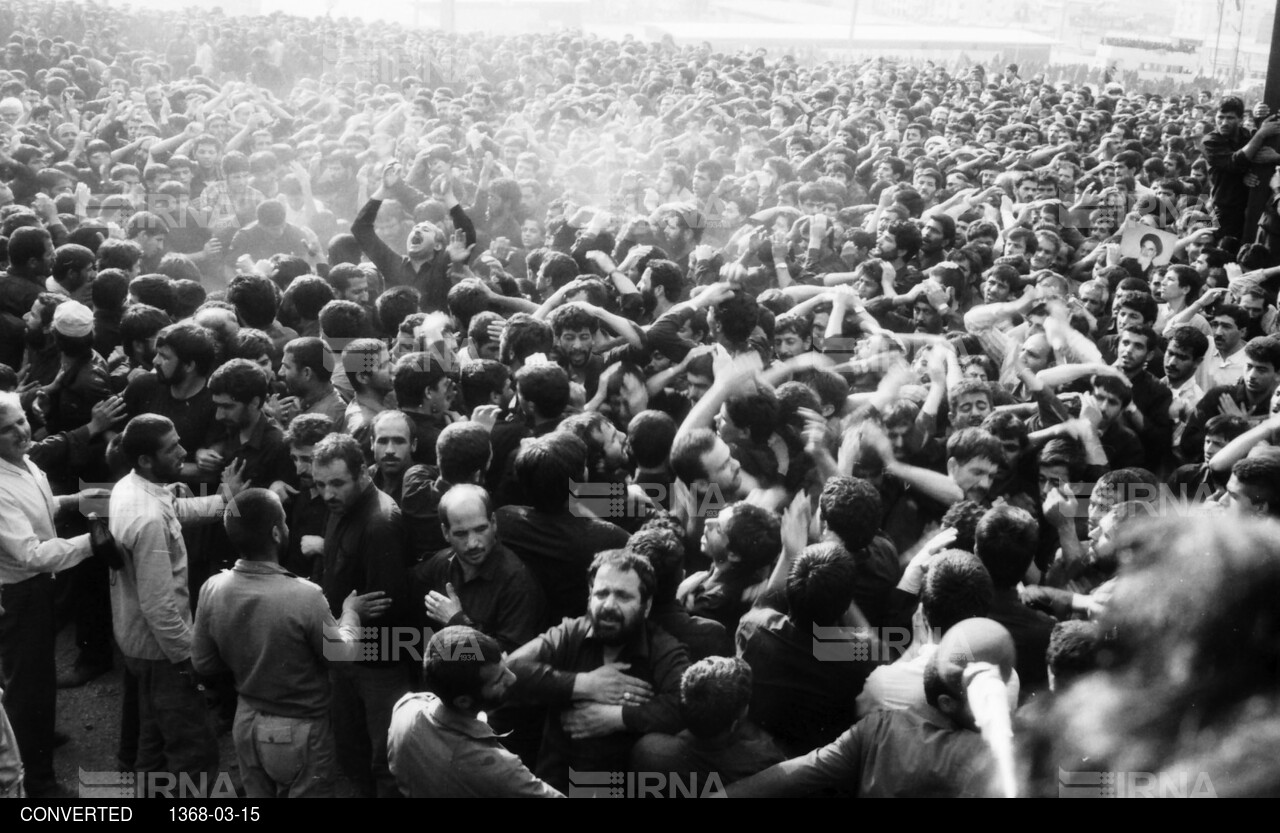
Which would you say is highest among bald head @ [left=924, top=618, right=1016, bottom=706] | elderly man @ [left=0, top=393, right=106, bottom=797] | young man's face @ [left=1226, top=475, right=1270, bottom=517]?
young man's face @ [left=1226, top=475, right=1270, bottom=517]

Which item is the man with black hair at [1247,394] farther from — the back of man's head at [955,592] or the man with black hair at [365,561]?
the man with black hair at [365,561]

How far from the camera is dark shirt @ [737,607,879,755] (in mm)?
3291

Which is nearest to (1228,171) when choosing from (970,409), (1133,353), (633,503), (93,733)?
(1133,353)

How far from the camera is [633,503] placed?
4297mm

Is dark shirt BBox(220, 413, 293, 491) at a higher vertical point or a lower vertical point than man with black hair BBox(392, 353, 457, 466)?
lower

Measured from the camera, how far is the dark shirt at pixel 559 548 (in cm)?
387

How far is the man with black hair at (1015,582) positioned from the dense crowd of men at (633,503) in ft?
0.04

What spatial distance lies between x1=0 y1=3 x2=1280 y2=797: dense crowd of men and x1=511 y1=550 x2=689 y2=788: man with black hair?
0.04 ft

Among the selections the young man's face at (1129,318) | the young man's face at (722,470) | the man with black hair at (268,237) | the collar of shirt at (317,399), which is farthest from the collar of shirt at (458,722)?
the man with black hair at (268,237)

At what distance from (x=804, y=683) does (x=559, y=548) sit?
0.97m

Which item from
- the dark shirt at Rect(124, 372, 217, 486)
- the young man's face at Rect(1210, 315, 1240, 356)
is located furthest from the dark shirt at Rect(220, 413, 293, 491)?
the young man's face at Rect(1210, 315, 1240, 356)

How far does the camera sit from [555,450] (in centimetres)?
384

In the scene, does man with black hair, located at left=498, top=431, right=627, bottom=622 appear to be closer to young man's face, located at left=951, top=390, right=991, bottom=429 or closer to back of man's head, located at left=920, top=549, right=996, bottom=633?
back of man's head, located at left=920, top=549, right=996, bottom=633

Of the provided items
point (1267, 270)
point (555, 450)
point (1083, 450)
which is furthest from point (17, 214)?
point (1267, 270)
